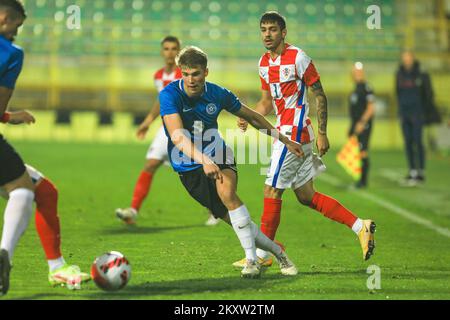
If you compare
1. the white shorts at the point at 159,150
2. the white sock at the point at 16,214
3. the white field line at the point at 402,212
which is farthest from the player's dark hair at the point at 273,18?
the white field line at the point at 402,212

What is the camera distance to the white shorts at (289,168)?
7590 millimetres

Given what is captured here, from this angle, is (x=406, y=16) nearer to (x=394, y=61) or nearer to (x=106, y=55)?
(x=394, y=61)

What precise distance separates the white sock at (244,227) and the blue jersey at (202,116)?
1.44ft

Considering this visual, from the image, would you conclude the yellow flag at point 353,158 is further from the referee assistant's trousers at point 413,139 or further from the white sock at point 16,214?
the white sock at point 16,214

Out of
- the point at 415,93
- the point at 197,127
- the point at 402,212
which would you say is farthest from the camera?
the point at 415,93

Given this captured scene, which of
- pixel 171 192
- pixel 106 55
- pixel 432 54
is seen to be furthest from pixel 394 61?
pixel 171 192

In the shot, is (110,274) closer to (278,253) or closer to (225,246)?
(278,253)

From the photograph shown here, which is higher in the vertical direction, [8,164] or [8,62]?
[8,62]

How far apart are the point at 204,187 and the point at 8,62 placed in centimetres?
180

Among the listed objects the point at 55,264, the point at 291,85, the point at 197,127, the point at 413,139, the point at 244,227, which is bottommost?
the point at 413,139

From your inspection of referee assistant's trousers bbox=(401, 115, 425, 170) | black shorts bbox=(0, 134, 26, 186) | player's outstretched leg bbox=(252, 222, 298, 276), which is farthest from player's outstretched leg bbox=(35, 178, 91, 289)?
referee assistant's trousers bbox=(401, 115, 425, 170)

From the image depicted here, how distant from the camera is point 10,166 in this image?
5.95 metres

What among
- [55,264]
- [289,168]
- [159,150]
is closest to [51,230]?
[55,264]

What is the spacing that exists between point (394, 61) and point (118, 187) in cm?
1536
